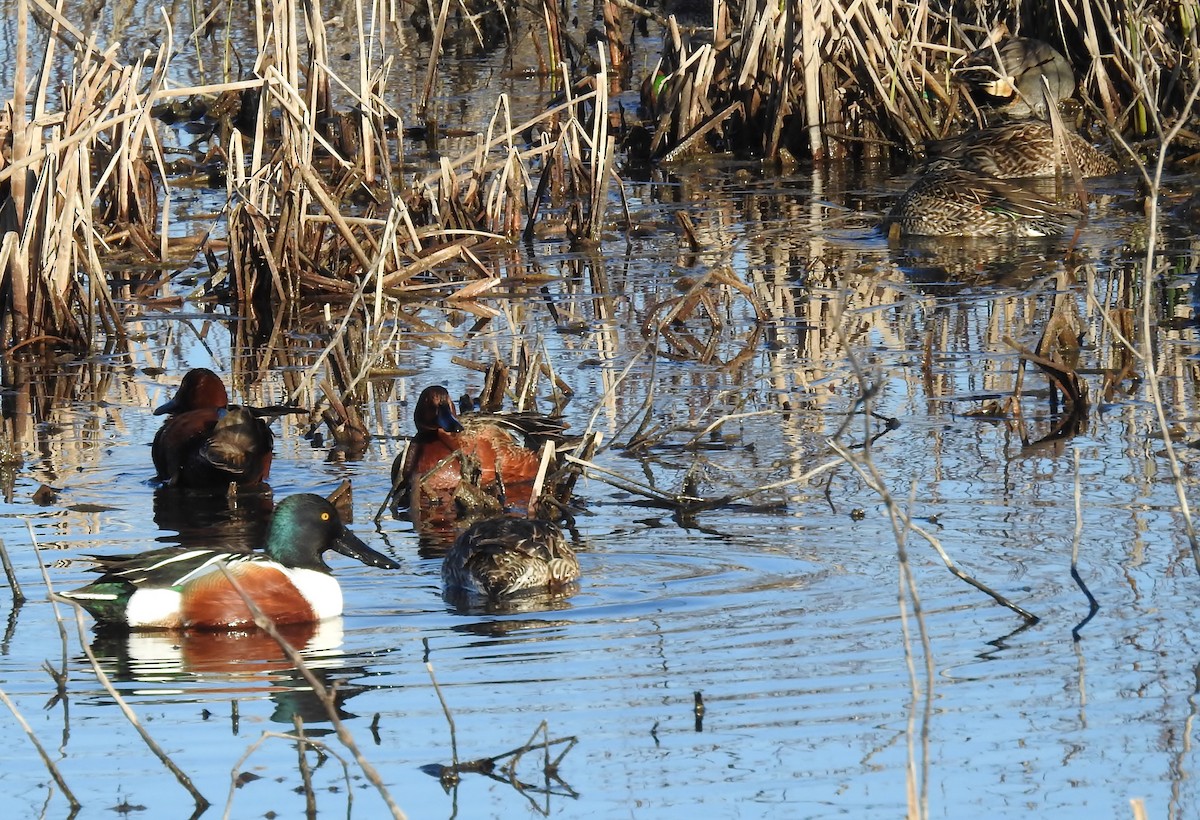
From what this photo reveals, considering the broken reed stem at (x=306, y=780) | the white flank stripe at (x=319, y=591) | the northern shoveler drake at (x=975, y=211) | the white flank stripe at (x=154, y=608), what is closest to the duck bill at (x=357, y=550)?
the white flank stripe at (x=319, y=591)

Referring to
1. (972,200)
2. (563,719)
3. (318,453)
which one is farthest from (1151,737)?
(972,200)

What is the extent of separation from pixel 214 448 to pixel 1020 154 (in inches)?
265

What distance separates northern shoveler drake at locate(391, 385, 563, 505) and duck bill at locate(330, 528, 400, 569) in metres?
0.88

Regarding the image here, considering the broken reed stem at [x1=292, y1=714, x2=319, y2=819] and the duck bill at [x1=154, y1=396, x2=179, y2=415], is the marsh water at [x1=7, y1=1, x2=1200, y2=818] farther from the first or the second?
the duck bill at [x1=154, y1=396, x2=179, y2=415]

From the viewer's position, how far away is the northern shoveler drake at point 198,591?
20.3ft

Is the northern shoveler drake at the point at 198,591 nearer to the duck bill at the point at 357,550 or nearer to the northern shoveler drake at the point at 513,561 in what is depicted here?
the duck bill at the point at 357,550

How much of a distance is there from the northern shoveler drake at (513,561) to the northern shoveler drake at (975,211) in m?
5.61

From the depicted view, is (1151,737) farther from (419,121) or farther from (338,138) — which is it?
(419,121)

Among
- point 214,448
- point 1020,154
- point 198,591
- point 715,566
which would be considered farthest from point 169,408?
point 1020,154

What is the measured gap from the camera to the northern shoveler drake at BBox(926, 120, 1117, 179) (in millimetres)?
12633

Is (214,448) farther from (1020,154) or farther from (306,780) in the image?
(1020,154)

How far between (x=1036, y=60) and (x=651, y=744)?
33.1ft

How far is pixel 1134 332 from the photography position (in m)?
8.88

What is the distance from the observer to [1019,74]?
13.9m
